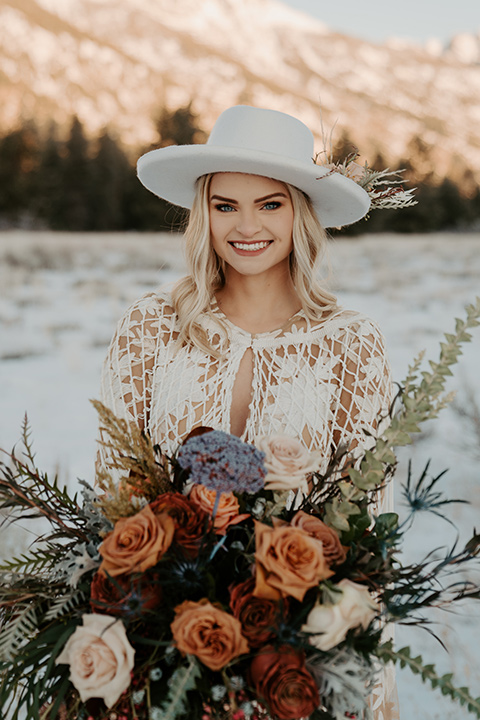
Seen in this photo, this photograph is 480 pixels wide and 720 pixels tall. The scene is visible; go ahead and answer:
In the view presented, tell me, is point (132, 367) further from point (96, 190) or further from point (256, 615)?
point (96, 190)

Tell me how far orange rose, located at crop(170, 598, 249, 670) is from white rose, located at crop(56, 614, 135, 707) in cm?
10

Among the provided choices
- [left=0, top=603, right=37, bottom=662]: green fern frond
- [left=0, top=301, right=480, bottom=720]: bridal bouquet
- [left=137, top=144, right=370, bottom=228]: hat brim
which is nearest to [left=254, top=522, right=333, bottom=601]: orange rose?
[left=0, top=301, right=480, bottom=720]: bridal bouquet

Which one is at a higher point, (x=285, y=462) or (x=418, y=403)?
(x=418, y=403)

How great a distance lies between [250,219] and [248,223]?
0.06 ft

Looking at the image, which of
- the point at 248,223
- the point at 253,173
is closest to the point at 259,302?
the point at 248,223

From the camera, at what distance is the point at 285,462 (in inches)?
46.0

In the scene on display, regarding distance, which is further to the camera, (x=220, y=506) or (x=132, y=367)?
(x=132, y=367)

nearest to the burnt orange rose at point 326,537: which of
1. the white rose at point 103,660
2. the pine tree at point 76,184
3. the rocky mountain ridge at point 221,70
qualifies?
the white rose at point 103,660

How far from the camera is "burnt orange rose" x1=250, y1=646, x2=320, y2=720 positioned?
99 cm

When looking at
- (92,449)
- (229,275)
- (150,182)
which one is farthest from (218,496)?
(92,449)

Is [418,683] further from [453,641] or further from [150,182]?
[150,182]

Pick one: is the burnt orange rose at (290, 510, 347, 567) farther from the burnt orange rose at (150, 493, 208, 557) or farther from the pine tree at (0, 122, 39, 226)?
the pine tree at (0, 122, 39, 226)

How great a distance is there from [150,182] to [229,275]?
46 cm

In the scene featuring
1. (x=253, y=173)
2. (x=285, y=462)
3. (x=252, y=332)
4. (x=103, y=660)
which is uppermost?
(x=253, y=173)
